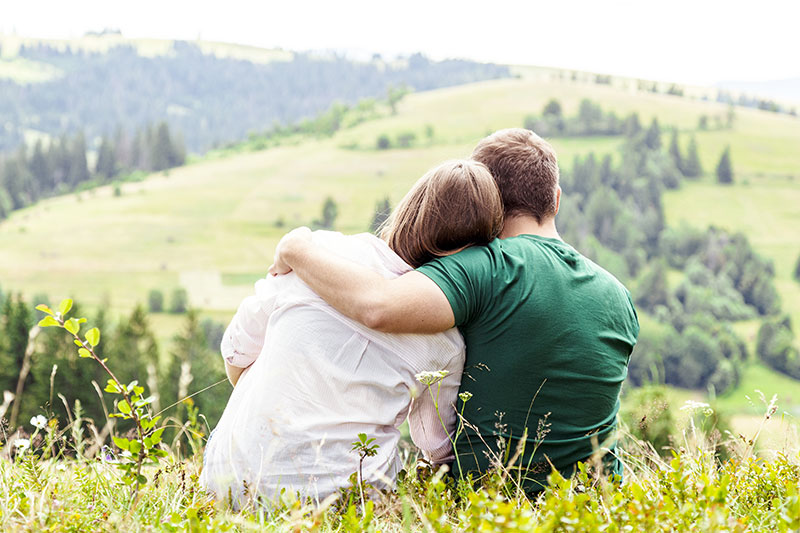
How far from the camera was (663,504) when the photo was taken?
1.75 meters

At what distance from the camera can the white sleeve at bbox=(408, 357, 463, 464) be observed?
8.36 feet

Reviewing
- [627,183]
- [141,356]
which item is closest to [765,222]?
[627,183]

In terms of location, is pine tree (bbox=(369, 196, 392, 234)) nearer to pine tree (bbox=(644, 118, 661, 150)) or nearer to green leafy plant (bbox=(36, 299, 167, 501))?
green leafy plant (bbox=(36, 299, 167, 501))

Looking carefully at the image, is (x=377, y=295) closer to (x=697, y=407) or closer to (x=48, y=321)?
(x=48, y=321)

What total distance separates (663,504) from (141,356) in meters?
48.7

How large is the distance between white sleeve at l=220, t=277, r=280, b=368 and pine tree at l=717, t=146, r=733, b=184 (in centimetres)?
12676

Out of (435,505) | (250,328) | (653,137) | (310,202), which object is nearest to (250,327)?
(250,328)

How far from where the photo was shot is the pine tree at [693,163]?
11944 centimetres

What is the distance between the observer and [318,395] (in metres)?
2.33

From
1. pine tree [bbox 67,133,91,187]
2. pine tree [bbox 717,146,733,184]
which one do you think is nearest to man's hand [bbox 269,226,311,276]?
pine tree [bbox 717,146,733,184]

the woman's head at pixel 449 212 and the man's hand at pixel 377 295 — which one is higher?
the woman's head at pixel 449 212

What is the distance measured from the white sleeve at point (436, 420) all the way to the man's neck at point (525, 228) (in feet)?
1.93

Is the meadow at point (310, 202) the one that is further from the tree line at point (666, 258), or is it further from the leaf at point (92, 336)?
the leaf at point (92, 336)

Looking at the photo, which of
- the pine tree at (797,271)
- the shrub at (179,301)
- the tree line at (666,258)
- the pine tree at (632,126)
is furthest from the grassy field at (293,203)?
the tree line at (666,258)
